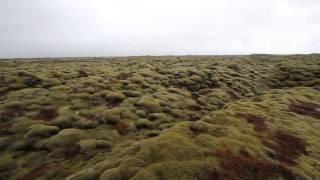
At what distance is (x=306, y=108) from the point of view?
2850cm

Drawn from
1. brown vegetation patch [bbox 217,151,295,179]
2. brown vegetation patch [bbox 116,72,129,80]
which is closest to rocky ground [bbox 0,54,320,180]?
brown vegetation patch [bbox 217,151,295,179]

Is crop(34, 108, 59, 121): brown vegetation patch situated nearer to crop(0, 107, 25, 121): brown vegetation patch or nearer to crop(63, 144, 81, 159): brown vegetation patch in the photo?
crop(0, 107, 25, 121): brown vegetation patch

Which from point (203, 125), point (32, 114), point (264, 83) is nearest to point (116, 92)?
point (32, 114)

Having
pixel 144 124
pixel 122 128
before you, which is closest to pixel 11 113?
pixel 122 128

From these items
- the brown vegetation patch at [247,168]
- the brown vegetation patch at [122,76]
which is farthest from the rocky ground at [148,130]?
the brown vegetation patch at [122,76]

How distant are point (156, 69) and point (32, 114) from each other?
26.9 meters

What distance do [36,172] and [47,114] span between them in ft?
31.3

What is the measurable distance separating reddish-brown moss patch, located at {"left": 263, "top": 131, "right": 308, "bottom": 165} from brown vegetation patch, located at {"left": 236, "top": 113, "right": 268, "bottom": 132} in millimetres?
1100

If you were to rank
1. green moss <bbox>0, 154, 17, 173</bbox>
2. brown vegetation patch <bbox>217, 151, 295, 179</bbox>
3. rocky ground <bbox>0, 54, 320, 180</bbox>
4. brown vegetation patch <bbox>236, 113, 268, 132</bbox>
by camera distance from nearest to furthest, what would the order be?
brown vegetation patch <bbox>217, 151, 295, 179</bbox> < rocky ground <bbox>0, 54, 320, 180</bbox> < green moss <bbox>0, 154, 17, 173</bbox> < brown vegetation patch <bbox>236, 113, 268, 132</bbox>

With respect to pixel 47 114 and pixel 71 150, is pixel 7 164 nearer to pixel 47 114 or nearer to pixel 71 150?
pixel 71 150

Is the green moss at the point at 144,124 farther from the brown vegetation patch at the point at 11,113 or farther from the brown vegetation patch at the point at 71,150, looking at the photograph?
the brown vegetation patch at the point at 11,113

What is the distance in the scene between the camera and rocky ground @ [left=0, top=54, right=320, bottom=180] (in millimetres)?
14008

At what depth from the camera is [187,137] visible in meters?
16.4

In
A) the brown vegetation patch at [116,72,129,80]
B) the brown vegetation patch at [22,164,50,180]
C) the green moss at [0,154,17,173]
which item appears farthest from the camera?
the brown vegetation patch at [116,72,129,80]
